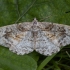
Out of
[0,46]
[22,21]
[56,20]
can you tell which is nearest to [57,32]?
[56,20]

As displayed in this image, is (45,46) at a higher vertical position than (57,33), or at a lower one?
lower

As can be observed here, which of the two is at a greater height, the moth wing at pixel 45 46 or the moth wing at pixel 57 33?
the moth wing at pixel 57 33

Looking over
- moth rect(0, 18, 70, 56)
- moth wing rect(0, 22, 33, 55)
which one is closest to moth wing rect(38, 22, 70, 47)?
moth rect(0, 18, 70, 56)

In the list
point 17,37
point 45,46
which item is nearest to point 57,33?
point 45,46

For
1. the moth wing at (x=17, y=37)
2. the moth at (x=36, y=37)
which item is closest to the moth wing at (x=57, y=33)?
the moth at (x=36, y=37)

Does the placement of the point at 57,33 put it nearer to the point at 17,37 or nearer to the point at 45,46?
the point at 45,46

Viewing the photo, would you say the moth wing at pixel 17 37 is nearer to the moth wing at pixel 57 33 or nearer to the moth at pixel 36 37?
the moth at pixel 36 37

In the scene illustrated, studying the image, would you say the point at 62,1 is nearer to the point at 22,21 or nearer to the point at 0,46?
the point at 22,21
